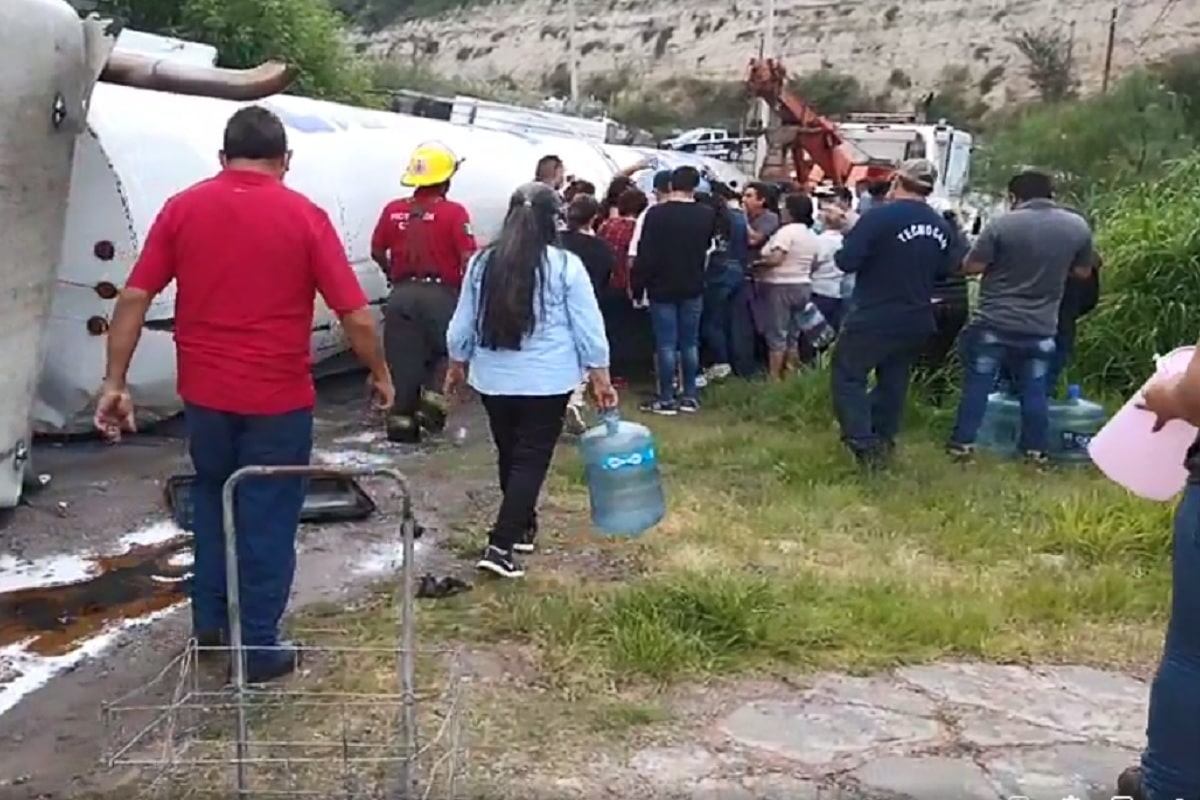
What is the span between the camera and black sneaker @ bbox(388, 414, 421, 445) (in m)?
A: 8.55

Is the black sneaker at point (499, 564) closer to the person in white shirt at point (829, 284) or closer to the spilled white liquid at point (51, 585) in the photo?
the spilled white liquid at point (51, 585)

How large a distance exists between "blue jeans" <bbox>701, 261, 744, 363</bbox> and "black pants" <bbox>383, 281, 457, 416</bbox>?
254 centimetres

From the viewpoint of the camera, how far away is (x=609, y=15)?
72.2m

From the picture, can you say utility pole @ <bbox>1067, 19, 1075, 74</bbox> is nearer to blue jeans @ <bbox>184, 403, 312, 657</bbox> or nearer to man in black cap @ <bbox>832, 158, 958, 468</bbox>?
man in black cap @ <bbox>832, 158, 958, 468</bbox>

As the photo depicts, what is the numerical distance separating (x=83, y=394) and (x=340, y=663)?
12.0 feet

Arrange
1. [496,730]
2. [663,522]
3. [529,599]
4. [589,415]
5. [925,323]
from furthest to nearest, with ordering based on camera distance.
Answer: [589,415] → [925,323] → [663,522] → [529,599] → [496,730]

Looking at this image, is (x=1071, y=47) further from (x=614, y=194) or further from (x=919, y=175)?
(x=919, y=175)

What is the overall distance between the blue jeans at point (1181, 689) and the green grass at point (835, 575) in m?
1.78

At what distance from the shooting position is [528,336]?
558 cm

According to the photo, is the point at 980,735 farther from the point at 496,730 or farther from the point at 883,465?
the point at 883,465

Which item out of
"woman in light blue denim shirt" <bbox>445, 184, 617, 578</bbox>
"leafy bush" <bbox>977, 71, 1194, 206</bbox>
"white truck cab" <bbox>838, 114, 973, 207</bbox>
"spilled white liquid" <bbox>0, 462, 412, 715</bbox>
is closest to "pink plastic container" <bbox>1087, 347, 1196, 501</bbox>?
"woman in light blue denim shirt" <bbox>445, 184, 617, 578</bbox>

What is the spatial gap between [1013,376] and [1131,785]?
487 centimetres

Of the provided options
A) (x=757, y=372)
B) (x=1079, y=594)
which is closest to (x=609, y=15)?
(x=757, y=372)

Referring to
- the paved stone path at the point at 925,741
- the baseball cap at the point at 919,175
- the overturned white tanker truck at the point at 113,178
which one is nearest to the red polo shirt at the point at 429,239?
the overturned white tanker truck at the point at 113,178
